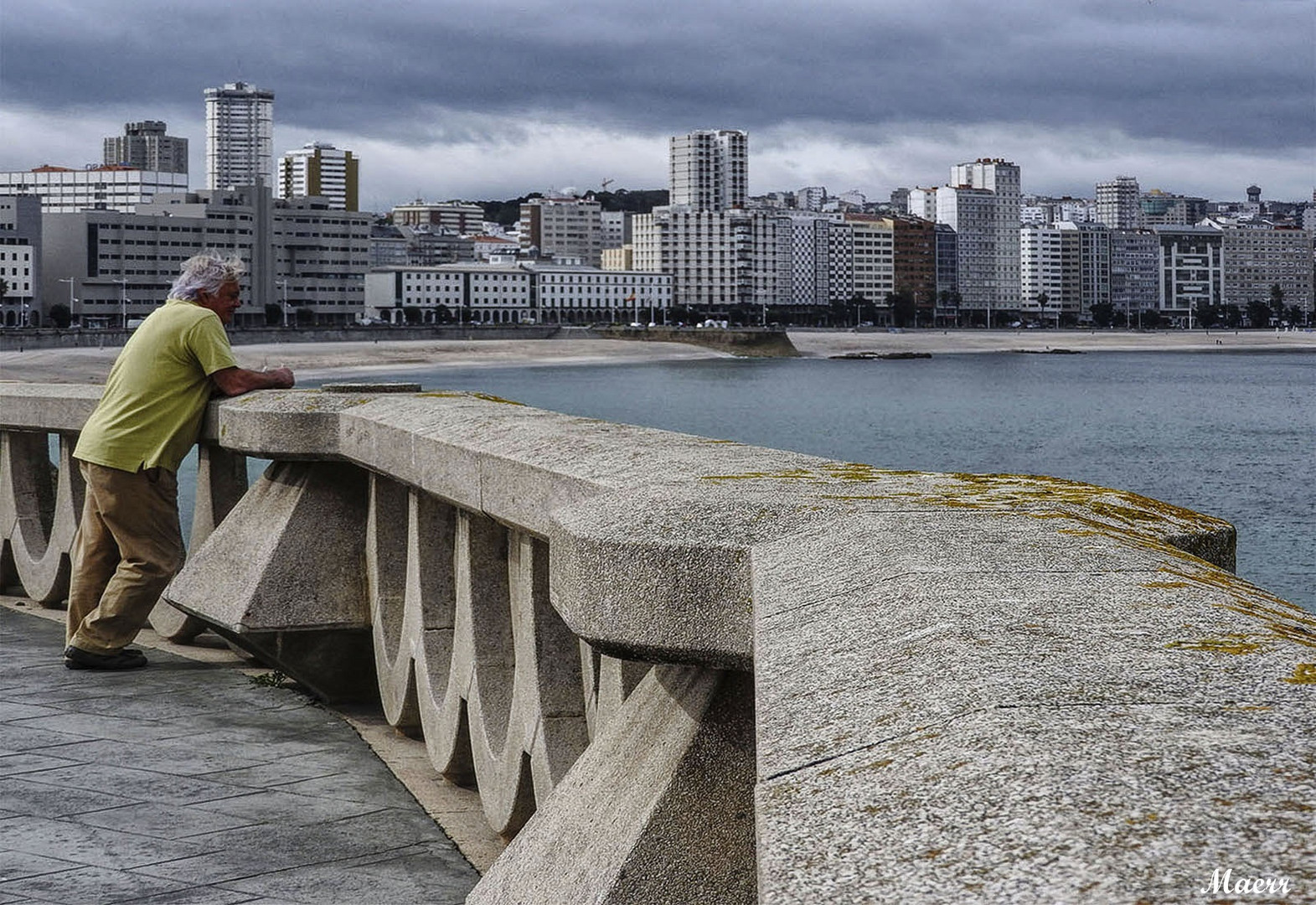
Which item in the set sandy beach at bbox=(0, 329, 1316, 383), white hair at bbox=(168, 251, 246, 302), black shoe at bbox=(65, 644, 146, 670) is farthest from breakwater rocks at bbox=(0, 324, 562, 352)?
black shoe at bbox=(65, 644, 146, 670)

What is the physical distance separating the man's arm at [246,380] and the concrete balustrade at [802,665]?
0.90 m

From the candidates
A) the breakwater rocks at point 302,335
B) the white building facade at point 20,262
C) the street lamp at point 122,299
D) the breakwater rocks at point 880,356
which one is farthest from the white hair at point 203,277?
Result: the street lamp at point 122,299

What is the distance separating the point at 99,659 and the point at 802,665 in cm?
549

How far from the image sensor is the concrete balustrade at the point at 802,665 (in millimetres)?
1337

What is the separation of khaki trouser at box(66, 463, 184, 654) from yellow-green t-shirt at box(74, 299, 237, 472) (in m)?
0.08

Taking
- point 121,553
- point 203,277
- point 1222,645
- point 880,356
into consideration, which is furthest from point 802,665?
point 880,356

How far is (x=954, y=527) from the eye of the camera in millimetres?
2838

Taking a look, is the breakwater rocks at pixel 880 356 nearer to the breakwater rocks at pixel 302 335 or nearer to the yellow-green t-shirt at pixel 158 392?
the breakwater rocks at pixel 302 335

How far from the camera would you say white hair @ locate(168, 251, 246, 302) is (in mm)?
7164

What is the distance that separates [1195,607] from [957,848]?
0.91 metres

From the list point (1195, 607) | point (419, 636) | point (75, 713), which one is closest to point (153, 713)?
point (75, 713)

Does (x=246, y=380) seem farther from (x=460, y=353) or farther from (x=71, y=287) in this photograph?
(x=71, y=287)

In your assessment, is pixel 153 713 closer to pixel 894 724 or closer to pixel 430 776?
pixel 430 776

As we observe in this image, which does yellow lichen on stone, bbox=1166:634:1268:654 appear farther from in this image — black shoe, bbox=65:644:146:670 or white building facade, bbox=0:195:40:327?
white building facade, bbox=0:195:40:327
